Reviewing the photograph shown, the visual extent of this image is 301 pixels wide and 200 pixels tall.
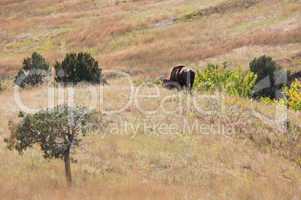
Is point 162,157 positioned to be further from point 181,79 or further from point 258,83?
point 258,83

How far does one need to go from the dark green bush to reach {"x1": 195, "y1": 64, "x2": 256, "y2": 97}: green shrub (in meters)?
1.91

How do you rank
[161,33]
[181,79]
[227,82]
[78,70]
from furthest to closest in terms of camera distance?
[161,33] < [227,82] < [78,70] < [181,79]

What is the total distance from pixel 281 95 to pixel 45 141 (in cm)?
2653

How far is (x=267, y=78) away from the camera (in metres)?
39.0

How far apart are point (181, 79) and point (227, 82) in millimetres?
9010

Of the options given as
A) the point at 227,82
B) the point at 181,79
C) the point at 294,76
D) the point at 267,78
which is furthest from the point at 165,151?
the point at 294,76

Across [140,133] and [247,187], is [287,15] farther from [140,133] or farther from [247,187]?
[247,187]

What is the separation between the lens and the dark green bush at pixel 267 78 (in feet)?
126

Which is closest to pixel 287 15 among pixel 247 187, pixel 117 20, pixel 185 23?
pixel 185 23

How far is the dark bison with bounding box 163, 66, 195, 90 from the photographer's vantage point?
26.3 m

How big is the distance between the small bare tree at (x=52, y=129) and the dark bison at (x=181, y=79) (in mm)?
12498

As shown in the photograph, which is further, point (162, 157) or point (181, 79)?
point (181, 79)

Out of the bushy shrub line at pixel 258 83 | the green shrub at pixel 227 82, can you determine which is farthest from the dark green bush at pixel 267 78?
the green shrub at pixel 227 82

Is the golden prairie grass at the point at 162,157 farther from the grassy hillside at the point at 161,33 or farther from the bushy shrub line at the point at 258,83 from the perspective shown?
the grassy hillside at the point at 161,33
